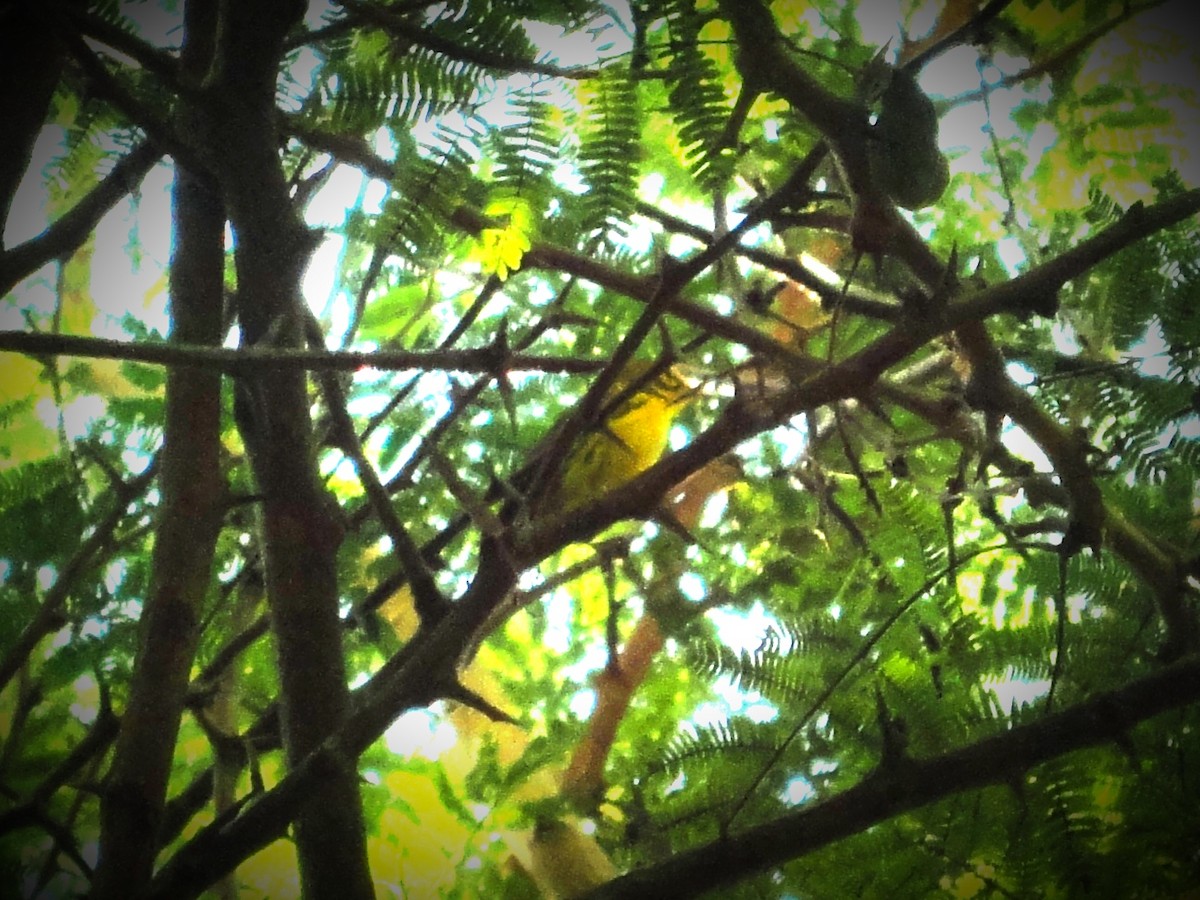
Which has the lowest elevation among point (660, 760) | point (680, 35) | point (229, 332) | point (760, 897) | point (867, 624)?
point (760, 897)

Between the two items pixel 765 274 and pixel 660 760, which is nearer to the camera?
pixel 660 760

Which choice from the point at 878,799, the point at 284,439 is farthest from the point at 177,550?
the point at 878,799

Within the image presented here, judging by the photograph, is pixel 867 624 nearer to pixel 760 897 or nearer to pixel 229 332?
pixel 760 897

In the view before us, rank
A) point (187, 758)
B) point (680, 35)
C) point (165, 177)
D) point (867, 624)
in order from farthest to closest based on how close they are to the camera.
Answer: point (187, 758)
point (165, 177)
point (867, 624)
point (680, 35)

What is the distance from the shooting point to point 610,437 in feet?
2.68

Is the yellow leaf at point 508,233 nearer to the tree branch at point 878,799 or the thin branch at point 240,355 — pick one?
the thin branch at point 240,355

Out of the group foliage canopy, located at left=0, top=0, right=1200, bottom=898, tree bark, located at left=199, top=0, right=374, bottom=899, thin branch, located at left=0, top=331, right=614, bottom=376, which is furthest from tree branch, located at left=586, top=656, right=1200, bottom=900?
thin branch, located at left=0, top=331, right=614, bottom=376

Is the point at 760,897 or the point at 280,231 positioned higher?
the point at 280,231

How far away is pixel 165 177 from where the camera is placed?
1396mm

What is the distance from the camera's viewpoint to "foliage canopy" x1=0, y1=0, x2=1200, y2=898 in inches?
30.6

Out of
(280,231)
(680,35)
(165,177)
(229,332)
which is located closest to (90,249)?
(165,177)

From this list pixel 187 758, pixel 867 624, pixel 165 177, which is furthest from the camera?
pixel 187 758

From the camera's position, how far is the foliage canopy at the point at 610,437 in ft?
2.55

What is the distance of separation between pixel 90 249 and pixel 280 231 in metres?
0.88
